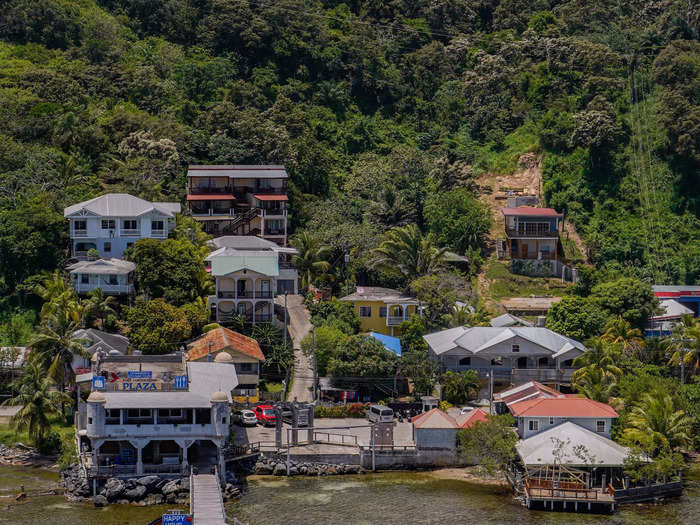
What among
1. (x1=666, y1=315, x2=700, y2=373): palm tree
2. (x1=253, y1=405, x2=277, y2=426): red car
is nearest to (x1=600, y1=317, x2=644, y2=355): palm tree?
(x1=666, y1=315, x2=700, y2=373): palm tree

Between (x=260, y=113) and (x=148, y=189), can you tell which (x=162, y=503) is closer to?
(x=148, y=189)

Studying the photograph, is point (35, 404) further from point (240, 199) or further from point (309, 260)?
point (240, 199)

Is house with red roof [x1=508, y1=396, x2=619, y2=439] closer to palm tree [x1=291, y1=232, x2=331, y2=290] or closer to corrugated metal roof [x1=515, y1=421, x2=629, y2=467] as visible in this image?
corrugated metal roof [x1=515, y1=421, x2=629, y2=467]

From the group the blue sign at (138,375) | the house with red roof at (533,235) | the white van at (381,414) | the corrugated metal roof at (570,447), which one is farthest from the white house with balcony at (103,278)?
the corrugated metal roof at (570,447)

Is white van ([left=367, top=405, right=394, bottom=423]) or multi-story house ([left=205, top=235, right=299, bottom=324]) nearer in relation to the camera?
white van ([left=367, top=405, right=394, bottom=423])

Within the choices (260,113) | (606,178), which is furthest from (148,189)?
(606,178)

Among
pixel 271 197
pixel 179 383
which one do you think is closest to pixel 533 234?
pixel 271 197
